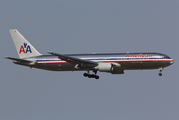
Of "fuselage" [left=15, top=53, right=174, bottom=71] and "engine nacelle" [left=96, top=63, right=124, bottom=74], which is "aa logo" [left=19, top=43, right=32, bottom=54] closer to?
"fuselage" [left=15, top=53, right=174, bottom=71]

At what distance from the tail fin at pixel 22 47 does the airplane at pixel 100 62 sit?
2856 mm

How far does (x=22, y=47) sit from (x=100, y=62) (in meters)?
20.2

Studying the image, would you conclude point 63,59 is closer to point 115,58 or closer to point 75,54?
point 75,54

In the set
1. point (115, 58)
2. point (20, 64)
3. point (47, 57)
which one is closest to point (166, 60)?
point (115, 58)

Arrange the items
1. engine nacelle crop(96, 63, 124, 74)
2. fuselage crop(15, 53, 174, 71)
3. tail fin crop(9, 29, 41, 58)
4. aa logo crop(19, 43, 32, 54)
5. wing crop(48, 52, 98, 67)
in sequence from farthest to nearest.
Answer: aa logo crop(19, 43, 32, 54) → tail fin crop(9, 29, 41, 58) → fuselage crop(15, 53, 174, 71) → engine nacelle crop(96, 63, 124, 74) → wing crop(48, 52, 98, 67)

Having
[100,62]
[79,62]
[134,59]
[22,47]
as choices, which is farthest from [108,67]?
[22,47]

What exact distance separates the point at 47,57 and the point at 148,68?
73.2 feet

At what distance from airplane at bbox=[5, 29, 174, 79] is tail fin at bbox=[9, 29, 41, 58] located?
2.86 metres

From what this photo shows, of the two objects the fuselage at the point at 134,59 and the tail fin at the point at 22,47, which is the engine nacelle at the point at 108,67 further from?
the tail fin at the point at 22,47

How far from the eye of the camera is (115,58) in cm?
6844

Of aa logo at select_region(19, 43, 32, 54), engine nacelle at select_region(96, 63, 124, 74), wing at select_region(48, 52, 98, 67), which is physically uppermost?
aa logo at select_region(19, 43, 32, 54)

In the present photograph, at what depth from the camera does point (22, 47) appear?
253 ft

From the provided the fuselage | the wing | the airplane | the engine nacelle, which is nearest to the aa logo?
the airplane

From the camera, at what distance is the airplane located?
6769 centimetres
